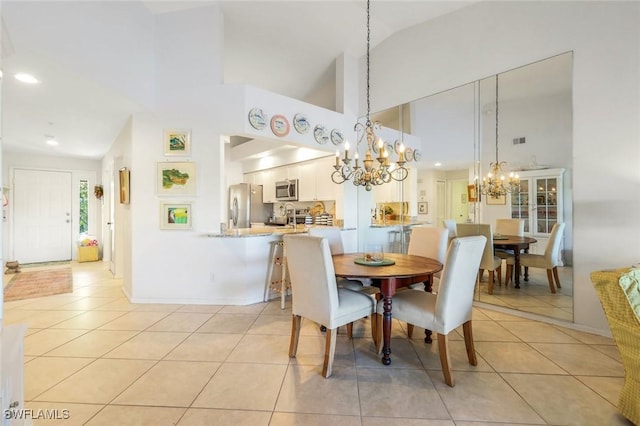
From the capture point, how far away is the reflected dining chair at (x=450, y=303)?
1.91 metres

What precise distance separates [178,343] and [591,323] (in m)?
3.77

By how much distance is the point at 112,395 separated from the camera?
181 cm

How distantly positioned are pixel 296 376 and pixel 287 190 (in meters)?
4.04

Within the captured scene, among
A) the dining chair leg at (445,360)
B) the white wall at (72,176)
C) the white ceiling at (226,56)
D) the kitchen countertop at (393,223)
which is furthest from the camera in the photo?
the white wall at (72,176)

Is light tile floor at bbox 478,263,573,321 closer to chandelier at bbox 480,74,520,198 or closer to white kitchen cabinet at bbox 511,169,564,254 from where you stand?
white kitchen cabinet at bbox 511,169,564,254

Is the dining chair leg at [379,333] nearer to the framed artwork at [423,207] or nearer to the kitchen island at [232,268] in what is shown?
the kitchen island at [232,268]

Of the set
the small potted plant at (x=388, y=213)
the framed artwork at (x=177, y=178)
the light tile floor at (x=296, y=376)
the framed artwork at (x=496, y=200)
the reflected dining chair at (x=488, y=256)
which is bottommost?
the light tile floor at (x=296, y=376)

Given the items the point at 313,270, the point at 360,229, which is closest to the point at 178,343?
the point at 313,270

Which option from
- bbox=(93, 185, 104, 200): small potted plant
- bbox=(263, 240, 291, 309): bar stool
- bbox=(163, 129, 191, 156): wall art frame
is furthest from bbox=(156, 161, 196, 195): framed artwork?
bbox=(93, 185, 104, 200): small potted plant

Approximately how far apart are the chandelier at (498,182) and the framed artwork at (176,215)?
3543 mm

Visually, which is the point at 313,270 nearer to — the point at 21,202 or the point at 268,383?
the point at 268,383

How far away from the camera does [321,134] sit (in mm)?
4121

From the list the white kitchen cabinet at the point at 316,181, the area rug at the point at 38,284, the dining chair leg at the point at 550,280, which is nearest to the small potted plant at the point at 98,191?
the area rug at the point at 38,284

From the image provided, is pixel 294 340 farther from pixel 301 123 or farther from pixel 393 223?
pixel 393 223
